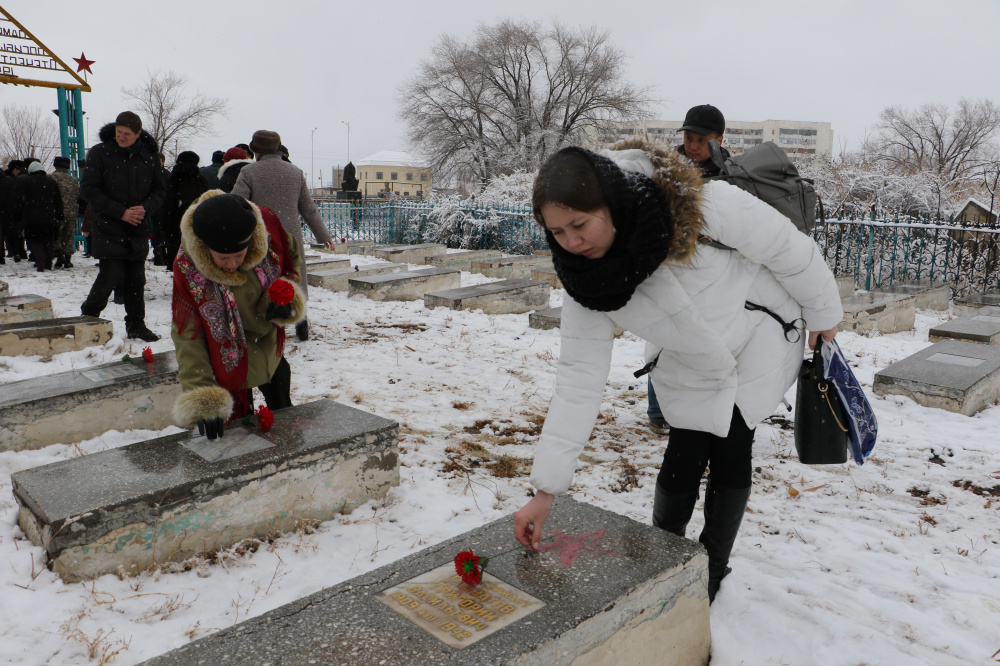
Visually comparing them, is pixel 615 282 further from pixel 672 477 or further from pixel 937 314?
pixel 937 314

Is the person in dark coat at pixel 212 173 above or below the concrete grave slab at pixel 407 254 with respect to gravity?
above

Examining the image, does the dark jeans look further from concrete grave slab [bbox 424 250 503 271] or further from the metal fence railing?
concrete grave slab [bbox 424 250 503 271]

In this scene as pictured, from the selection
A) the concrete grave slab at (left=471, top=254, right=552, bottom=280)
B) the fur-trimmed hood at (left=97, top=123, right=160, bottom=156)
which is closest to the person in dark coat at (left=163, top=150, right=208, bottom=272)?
the fur-trimmed hood at (left=97, top=123, right=160, bottom=156)

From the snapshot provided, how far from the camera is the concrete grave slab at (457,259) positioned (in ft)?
39.9

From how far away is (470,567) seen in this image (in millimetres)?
1803

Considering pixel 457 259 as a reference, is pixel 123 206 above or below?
above

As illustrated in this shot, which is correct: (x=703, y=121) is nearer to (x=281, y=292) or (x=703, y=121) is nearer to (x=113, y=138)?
(x=281, y=292)

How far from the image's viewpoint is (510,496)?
3.18 metres

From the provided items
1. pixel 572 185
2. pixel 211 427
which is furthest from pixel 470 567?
pixel 211 427

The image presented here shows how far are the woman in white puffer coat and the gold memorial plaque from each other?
206 mm

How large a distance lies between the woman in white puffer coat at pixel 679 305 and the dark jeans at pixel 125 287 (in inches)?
188

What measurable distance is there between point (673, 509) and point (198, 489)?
175 cm

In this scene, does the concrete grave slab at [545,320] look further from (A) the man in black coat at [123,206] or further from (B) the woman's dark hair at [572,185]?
(B) the woman's dark hair at [572,185]

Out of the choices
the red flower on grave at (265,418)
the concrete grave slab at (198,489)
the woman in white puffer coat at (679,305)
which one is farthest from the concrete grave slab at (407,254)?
the woman in white puffer coat at (679,305)
